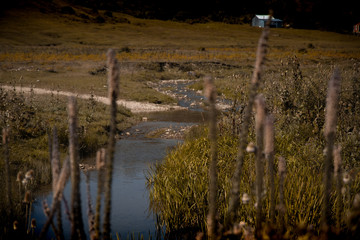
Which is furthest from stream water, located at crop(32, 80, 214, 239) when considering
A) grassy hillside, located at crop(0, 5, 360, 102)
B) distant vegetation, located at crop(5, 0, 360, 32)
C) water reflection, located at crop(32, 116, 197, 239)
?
distant vegetation, located at crop(5, 0, 360, 32)

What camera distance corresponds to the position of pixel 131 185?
8.91 meters

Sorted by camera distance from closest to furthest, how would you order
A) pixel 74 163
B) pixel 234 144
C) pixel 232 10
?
pixel 74 163
pixel 234 144
pixel 232 10

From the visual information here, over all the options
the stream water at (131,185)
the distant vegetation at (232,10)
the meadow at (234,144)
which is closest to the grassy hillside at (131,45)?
the distant vegetation at (232,10)

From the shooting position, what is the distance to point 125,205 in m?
7.62

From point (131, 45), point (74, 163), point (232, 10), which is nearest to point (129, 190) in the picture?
point (74, 163)

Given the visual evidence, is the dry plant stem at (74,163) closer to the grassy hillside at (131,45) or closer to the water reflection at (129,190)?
the water reflection at (129,190)

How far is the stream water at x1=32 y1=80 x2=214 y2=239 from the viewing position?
22.0 feet

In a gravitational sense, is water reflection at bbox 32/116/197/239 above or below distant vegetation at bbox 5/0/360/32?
below

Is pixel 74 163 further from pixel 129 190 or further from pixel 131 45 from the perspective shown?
pixel 131 45

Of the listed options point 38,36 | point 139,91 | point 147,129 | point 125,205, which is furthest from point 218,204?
point 38,36

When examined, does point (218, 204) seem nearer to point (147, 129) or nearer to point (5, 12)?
point (147, 129)

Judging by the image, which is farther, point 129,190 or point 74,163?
point 129,190

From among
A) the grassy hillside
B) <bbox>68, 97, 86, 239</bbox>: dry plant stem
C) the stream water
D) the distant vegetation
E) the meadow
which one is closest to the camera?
<bbox>68, 97, 86, 239</bbox>: dry plant stem

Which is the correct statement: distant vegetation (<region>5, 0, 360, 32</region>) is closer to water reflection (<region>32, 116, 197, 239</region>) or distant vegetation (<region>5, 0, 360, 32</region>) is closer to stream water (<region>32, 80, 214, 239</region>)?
stream water (<region>32, 80, 214, 239</region>)
